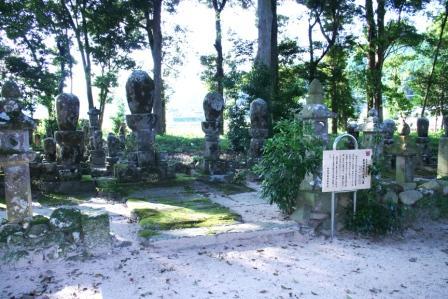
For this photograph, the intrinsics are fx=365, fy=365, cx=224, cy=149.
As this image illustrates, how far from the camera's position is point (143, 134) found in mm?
7793

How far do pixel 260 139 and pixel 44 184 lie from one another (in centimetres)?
555

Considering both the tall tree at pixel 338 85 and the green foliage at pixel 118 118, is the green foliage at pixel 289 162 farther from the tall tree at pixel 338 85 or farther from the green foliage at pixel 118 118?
the green foliage at pixel 118 118

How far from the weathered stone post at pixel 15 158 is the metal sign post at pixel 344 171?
12.3 ft

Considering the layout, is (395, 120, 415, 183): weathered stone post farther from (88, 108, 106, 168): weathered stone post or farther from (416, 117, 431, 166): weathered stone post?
(88, 108, 106, 168): weathered stone post

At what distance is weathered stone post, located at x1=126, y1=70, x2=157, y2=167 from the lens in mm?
7551

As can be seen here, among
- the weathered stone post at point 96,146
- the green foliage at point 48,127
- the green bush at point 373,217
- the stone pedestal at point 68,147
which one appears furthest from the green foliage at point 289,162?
the green foliage at point 48,127

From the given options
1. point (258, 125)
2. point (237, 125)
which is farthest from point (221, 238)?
point (237, 125)

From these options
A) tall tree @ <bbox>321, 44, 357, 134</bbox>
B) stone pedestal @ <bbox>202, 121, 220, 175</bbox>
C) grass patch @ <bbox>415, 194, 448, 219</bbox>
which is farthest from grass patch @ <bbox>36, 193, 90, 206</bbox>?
tall tree @ <bbox>321, 44, 357, 134</bbox>

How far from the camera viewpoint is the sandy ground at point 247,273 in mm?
3500

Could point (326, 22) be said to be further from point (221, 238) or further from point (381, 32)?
point (221, 238)

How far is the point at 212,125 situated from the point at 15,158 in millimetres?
5090

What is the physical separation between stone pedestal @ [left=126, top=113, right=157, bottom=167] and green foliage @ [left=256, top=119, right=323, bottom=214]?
3049mm

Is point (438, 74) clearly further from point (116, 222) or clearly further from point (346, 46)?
point (116, 222)

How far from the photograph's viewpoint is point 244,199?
7.02 metres
